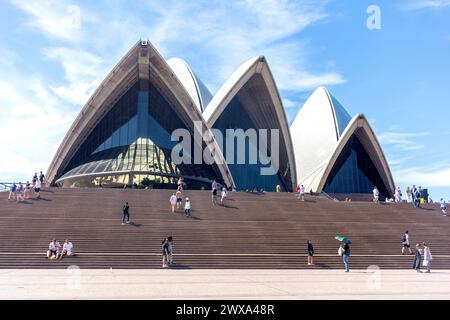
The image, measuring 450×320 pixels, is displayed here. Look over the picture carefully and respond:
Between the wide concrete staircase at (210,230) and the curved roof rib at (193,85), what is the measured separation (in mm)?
16304

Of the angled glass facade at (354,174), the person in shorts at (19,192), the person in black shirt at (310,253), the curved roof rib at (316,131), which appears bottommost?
the person in black shirt at (310,253)

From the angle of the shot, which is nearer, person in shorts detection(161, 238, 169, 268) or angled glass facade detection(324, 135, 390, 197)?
person in shorts detection(161, 238, 169, 268)

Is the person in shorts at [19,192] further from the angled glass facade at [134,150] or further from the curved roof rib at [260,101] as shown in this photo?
the curved roof rib at [260,101]

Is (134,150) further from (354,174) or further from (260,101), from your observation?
(354,174)

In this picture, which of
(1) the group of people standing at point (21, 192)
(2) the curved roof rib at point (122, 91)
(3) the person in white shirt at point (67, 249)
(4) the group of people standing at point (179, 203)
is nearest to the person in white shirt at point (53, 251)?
(3) the person in white shirt at point (67, 249)

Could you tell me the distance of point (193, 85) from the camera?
129 ft

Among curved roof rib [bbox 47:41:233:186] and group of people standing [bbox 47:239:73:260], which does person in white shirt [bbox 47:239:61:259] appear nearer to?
group of people standing [bbox 47:239:73:260]

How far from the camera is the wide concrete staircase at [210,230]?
1473 cm

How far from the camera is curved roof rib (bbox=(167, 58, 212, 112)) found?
38.0 m

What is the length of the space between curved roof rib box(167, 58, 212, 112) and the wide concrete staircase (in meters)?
16.3

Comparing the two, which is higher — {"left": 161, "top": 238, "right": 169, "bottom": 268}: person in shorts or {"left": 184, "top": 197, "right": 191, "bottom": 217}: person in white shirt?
{"left": 184, "top": 197, "right": 191, "bottom": 217}: person in white shirt

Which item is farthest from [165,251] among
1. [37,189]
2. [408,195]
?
[408,195]

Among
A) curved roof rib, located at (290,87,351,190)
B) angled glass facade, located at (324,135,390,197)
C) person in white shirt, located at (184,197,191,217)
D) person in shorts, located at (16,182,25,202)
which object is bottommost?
person in white shirt, located at (184,197,191,217)

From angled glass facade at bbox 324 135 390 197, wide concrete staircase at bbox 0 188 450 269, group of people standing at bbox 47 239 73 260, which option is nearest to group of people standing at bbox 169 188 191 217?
wide concrete staircase at bbox 0 188 450 269
